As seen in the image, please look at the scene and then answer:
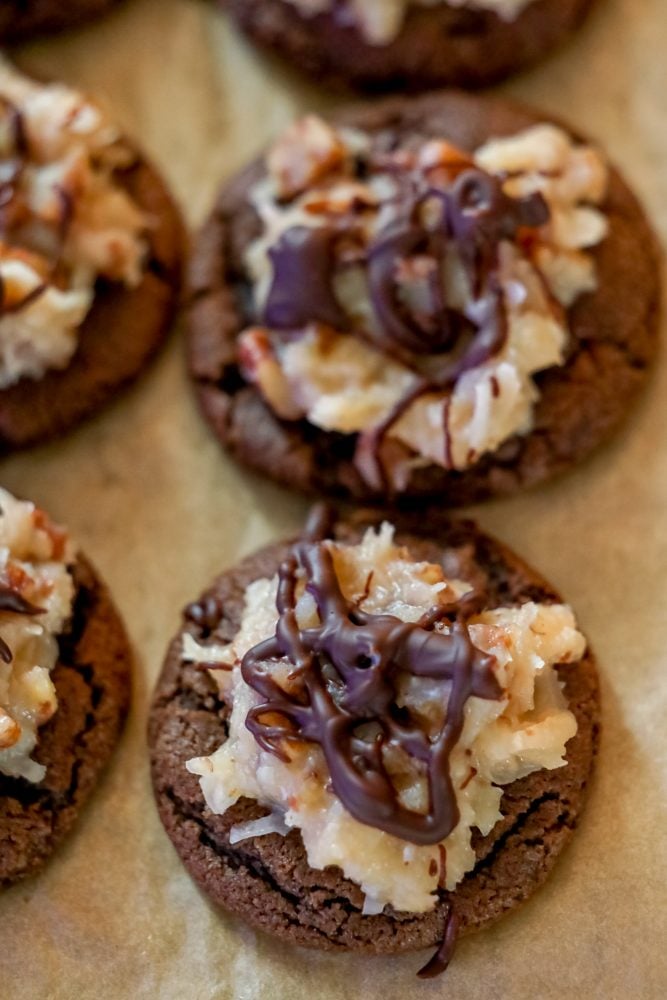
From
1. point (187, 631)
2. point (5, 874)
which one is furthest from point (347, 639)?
point (5, 874)

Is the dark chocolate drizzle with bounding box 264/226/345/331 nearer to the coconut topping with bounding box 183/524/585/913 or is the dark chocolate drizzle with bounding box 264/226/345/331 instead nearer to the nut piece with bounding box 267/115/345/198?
the nut piece with bounding box 267/115/345/198

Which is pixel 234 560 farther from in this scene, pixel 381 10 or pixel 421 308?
pixel 381 10

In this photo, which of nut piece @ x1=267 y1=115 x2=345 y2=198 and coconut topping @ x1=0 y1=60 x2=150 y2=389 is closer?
coconut topping @ x1=0 y1=60 x2=150 y2=389

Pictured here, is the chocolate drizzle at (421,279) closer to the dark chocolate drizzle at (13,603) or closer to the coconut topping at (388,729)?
the coconut topping at (388,729)

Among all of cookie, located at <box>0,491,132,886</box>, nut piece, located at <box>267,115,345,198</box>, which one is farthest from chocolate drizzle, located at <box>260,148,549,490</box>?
cookie, located at <box>0,491,132,886</box>

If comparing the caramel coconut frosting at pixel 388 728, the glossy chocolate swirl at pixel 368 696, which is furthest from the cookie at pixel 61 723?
the glossy chocolate swirl at pixel 368 696

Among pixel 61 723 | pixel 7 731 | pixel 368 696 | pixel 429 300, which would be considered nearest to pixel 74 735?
pixel 61 723
